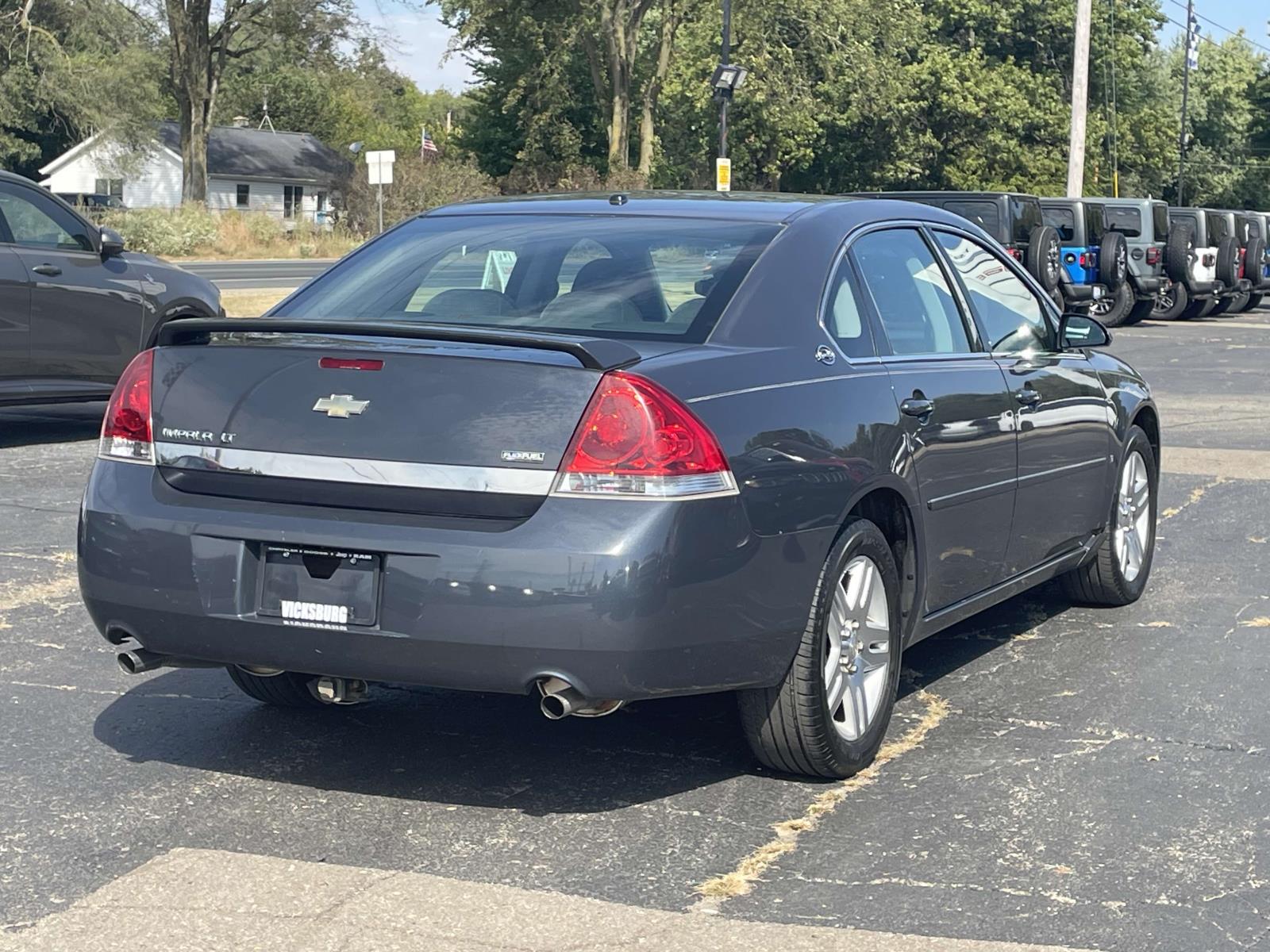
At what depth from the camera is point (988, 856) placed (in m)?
4.27

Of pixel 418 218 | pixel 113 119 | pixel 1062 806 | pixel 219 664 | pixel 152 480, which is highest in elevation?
pixel 113 119

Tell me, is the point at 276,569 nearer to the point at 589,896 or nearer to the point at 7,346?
the point at 589,896

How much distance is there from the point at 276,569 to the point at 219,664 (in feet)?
1.19

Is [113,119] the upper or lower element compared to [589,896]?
upper

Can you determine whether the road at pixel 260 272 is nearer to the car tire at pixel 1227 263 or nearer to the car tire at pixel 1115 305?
the car tire at pixel 1115 305

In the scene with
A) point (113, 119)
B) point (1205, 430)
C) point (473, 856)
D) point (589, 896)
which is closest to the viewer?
point (589, 896)

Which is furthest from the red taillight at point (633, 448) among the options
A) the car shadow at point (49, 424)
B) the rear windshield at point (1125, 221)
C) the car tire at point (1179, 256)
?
the car tire at point (1179, 256)

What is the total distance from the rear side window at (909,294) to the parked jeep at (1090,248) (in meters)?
21.5

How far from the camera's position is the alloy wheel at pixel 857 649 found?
4.82 meters

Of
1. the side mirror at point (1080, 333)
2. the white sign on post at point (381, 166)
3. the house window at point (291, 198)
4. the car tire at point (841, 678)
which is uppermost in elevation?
the house window at point (291, 198)

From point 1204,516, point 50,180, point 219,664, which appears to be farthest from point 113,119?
point 219,664

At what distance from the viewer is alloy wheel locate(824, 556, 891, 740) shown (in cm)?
482

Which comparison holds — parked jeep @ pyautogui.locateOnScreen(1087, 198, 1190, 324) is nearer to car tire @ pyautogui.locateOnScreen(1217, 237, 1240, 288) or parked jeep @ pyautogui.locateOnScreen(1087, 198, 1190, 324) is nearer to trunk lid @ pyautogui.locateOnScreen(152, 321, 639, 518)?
car tire @ pyautogui.locateOnScreen(1217, 237, 1240, 288)

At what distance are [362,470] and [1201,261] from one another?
28639 millimetres
